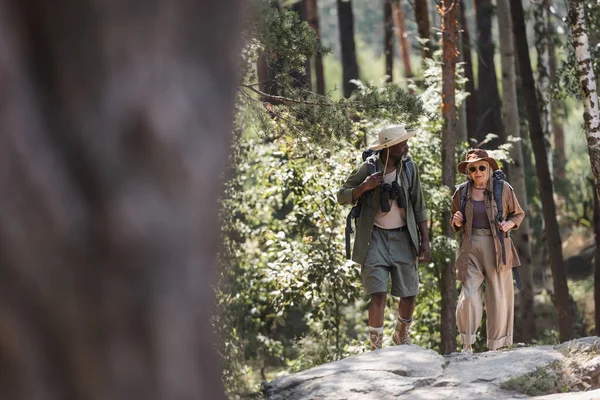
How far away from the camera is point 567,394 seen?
6215mm

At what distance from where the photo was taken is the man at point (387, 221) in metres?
8.44

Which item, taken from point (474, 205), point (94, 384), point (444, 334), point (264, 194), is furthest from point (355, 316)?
point (94, 384)

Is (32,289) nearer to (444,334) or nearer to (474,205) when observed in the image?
(474,205)

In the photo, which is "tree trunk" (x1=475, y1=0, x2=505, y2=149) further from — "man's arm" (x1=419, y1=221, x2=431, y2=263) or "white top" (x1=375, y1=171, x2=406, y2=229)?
"white top" (x1=375, y1=171, x2=406, y2=229)

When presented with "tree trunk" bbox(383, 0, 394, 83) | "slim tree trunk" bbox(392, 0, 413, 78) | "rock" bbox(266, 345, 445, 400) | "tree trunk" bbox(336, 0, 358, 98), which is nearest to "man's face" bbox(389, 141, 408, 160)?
"rock" bbox(266, 345, 445, 400)

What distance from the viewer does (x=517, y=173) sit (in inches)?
735

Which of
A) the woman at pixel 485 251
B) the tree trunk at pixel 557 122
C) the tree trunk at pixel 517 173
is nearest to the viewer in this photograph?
the woman at pixel 485 251

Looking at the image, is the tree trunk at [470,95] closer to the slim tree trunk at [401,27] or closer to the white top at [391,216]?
the slim tree trunk at [401,27]

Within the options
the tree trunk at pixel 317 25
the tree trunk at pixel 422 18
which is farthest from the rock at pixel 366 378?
the tree trunk at pixel 317 25

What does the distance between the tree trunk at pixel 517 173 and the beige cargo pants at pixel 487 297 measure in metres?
8.55

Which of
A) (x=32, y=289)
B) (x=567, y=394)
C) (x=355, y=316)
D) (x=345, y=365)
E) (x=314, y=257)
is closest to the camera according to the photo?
(x=32, y=289)

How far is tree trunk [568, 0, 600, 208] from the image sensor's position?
1099cm

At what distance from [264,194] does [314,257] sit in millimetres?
1046

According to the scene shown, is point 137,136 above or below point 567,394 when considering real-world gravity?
above
